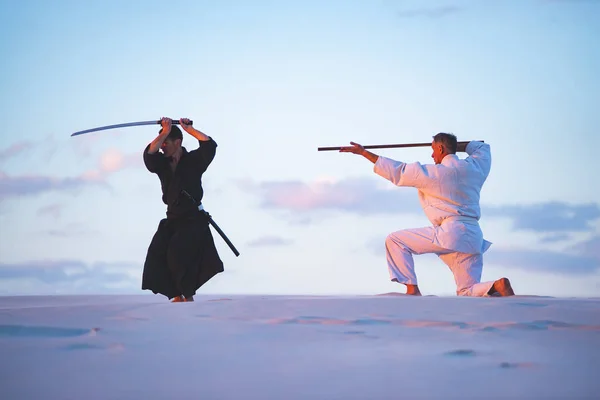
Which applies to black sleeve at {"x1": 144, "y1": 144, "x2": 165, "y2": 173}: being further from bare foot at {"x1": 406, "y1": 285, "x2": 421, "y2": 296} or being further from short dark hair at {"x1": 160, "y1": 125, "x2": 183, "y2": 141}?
bare foot at {"x1": 406, "y1": 285, "x2": 421, "y2": 296}

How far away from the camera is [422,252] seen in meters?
6.90

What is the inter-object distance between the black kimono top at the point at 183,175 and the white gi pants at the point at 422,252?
1615mm

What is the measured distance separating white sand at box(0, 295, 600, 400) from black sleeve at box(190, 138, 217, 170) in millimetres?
1896

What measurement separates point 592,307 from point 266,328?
2039 mm

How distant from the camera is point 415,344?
3.91m

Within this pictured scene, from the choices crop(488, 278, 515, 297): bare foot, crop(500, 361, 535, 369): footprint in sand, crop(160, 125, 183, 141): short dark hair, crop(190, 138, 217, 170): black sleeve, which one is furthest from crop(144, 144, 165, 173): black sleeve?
crop(500, 361, 535, 369): footprint in sand

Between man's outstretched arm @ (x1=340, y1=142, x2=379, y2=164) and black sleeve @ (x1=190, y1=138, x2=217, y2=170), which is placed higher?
man's outstretched arm @ (x1=340, y1=142, x2=379, y2=164)

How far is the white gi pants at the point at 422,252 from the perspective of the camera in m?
6.81

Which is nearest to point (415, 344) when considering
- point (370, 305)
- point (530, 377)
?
point (530, 377)

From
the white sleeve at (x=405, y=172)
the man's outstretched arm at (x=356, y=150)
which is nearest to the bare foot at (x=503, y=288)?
the white sleeve at (x=405, y=172)

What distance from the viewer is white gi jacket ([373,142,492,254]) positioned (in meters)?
6.77

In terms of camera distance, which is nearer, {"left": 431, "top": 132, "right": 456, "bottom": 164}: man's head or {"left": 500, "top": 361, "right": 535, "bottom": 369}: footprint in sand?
{"left": 500, "top": 361, "right": 535, "bottom": 369}: footprint in sand

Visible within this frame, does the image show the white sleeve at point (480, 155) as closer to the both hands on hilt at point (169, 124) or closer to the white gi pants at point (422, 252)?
the white gi pants at point (422, 252)

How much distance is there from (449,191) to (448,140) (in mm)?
472
